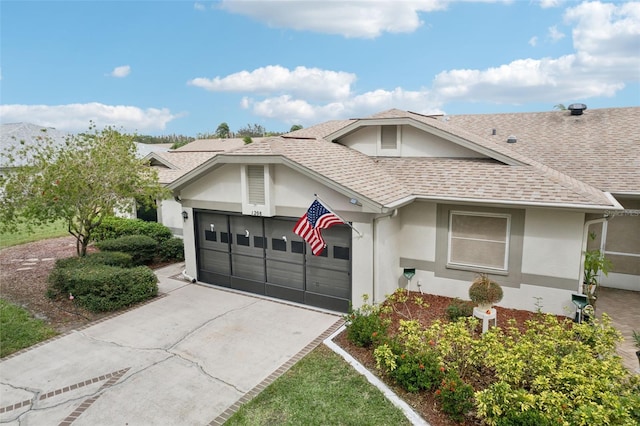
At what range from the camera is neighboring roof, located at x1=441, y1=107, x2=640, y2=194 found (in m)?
11.8

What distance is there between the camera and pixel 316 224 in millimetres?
9281

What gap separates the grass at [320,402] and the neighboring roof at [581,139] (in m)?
9.05

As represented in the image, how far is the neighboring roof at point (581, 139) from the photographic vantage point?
11760 millimetres

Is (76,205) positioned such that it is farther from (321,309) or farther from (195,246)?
(321,309)

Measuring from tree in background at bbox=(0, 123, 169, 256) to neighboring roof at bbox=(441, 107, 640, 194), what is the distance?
12.8m

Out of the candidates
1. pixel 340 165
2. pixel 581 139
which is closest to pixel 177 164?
pixel 340 165

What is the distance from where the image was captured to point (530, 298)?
10.0 meters

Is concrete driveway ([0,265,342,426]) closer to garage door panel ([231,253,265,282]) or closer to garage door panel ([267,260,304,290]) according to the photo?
garage door panel ([267,260,304,290])

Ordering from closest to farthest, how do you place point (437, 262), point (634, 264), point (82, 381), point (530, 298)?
1. point (82, 381)
2. point (530, 298)
3. point (437, 262)
4. point (634, 264)

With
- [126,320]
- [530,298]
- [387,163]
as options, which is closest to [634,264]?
[530,298]

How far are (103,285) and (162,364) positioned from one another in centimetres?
400

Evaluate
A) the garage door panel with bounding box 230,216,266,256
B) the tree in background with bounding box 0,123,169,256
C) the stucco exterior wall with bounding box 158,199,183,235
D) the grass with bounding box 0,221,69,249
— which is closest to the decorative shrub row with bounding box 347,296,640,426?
the garage door panel with bounding box 230,216,266,256

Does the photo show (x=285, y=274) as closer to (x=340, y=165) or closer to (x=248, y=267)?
(x=248, y=267)

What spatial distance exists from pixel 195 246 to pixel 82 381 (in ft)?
19.1
